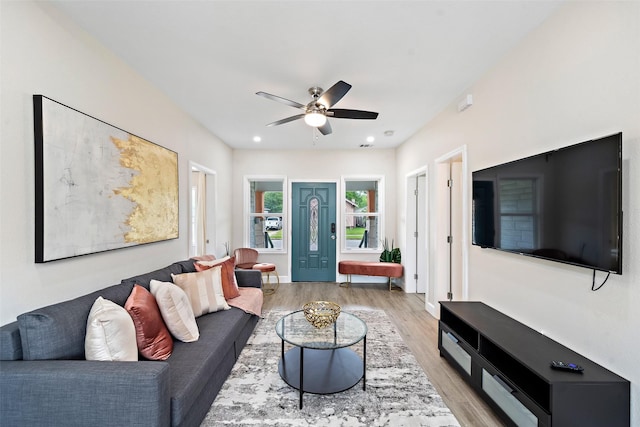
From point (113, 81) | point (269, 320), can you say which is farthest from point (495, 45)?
point (269, 320)

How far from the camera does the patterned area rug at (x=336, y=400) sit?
6.16 feet

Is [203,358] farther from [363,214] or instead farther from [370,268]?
[363,214]

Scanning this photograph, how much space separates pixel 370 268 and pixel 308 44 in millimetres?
3958

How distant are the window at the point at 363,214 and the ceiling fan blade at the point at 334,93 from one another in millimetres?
3237

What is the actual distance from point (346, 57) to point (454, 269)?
3029mm

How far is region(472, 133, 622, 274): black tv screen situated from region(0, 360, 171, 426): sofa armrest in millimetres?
2330

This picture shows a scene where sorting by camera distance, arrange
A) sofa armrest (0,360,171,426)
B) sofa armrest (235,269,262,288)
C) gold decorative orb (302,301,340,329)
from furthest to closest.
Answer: sofa armrest (235,269,262,288)
gold decorative orb (302,301,340,329)
sofa armrest (0,360,171,426)

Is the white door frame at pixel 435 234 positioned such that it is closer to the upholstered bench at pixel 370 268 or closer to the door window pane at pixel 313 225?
the upholstered bench at pixel 370 268

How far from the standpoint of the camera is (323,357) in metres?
2.50

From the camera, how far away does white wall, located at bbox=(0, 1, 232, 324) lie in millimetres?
1521

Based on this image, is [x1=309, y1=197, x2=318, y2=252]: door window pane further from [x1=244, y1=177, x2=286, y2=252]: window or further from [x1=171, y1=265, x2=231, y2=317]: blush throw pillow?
[x1=171, y1=265, x2=231, y2=317]: blush throw pillow

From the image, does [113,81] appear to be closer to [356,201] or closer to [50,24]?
[50,24]

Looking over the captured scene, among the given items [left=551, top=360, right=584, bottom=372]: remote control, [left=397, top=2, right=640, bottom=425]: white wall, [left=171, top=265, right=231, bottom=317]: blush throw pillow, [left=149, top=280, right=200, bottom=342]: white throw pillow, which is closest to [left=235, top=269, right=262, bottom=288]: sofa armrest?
[left=171, top=265, right=231, bottom=317]: blush throw pillow

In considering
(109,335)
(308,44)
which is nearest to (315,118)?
(308,44)
